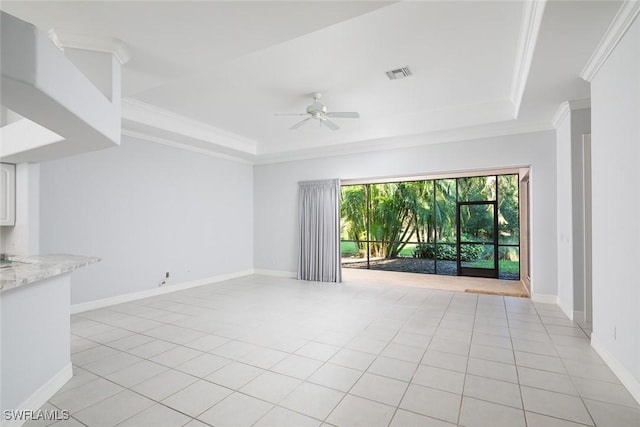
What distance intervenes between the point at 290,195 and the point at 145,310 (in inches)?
143

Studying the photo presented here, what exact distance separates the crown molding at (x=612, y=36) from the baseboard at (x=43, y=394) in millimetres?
4628

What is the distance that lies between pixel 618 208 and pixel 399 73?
242 centimetres

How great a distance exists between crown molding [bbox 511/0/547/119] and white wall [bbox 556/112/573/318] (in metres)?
0.84

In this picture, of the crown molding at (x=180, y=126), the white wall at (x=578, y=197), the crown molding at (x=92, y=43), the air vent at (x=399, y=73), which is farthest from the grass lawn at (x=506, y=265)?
the crown molding at (x=92, y=43)

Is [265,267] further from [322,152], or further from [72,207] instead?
[72,207]

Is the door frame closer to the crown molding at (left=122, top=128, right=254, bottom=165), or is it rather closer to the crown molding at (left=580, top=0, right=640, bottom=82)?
the crown molding at (left=580, top=0, right=640, bottom=82)

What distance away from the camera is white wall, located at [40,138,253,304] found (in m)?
4.28

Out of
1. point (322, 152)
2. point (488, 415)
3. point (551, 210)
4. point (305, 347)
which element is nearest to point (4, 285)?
point (305, 347)

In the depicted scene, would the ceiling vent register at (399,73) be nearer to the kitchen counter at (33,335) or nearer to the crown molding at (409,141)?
the crown molding at (409,141)

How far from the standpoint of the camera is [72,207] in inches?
170

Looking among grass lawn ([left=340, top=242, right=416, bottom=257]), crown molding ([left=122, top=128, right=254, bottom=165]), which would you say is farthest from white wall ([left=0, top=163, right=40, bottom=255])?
grass lawn ([left=340, top=242, right=416, bottom=257])

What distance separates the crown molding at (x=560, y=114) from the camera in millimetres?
3939

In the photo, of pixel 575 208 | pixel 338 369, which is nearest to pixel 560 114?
pixel 575 208

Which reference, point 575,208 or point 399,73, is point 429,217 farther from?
point 399,73
